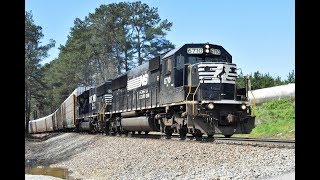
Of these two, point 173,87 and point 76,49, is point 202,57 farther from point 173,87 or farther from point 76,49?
point 76,49

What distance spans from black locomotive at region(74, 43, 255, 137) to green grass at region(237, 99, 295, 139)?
19.0 feet

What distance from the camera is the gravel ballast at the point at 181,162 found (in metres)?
8.27

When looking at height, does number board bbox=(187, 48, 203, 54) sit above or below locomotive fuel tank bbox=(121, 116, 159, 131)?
above

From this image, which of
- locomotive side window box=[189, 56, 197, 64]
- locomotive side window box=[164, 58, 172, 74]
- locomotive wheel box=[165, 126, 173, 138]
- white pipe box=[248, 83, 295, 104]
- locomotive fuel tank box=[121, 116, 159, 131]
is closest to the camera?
locomotive side window box=[189, 56, 197, 64]

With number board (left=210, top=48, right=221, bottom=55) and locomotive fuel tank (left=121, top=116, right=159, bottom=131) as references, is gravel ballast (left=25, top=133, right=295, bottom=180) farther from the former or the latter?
number board (left=210, top=48, right=221, bottom=55)

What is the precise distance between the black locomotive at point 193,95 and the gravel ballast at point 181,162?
0.95m

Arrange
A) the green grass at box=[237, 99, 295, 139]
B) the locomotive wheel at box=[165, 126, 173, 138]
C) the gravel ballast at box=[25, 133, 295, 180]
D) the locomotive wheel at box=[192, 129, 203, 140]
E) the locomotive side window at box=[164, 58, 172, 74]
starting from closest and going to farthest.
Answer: the gravel ballast at box=[25, 133, 295, 180], the locomotive wheel at box=[192, 129, 203, 140], the locomotive side window at box=[164, 58, 172, 74], the locomotive wheel at box=[165, 126, 173, 138], the green grass at box=[237, 99, 295, 139]

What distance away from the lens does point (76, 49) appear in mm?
50656

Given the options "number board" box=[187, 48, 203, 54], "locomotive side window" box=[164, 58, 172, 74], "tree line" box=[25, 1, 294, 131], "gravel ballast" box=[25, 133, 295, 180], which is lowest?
"gravel ballast" box=[25, 133, 295, 180]

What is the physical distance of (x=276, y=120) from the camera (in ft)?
74.2

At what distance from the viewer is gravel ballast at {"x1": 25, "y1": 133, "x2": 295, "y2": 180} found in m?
8.27

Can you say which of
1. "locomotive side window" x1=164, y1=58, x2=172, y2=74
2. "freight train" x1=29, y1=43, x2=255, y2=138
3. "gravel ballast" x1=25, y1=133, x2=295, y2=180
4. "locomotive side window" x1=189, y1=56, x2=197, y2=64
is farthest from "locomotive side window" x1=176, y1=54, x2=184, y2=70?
"gravel ballast" x1=25, y1=133, x2=295, y2=180

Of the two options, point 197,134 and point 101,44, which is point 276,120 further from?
point 101,44

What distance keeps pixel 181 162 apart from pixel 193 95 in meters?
3.35
